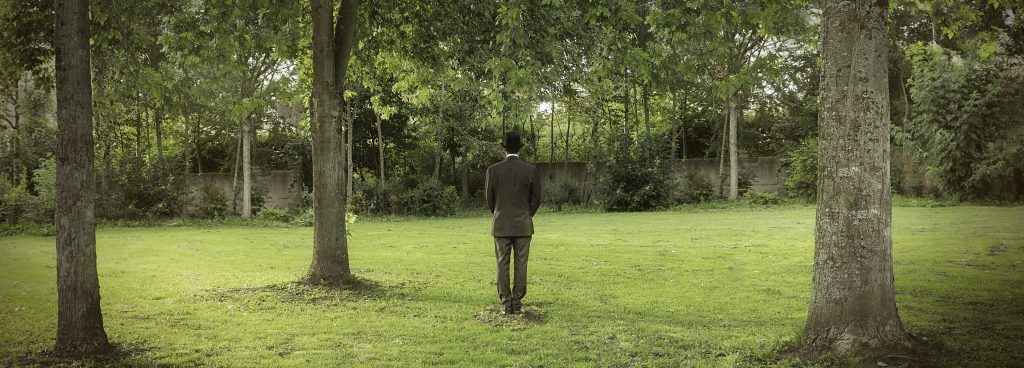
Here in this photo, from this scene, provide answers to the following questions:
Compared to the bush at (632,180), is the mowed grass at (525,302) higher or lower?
lower

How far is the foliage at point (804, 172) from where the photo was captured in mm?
30508

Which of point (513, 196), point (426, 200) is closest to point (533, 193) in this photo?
point (513, 196)

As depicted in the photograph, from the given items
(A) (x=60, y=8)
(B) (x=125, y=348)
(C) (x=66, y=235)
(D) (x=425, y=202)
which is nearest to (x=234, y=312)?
(B) (x=125, y=348)

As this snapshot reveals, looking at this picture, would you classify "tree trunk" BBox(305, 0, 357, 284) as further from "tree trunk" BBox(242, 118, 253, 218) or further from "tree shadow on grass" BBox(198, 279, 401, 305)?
"tree trunk" BBox(242, 118, 253, 218)

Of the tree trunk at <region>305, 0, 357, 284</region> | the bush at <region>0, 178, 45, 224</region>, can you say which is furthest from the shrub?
the tree trunk at <region>305, 0, 357, 284</region>

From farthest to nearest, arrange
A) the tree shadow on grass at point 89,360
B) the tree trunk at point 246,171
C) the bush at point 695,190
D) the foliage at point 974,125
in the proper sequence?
the bush at point 695,190, the tree trunk at point 246,171, the foliage at point 974,125, the tree shadow on grass at point 89,360

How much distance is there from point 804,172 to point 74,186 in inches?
1173

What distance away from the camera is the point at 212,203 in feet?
92.7

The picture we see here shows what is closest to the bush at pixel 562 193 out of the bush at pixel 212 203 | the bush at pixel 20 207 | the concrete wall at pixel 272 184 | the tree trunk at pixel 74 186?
the concrete wall at pixel 272 184

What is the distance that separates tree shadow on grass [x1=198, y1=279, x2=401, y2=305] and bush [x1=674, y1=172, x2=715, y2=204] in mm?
23727

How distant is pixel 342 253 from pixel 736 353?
6373mm

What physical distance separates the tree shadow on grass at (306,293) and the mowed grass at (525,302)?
1.5 inches

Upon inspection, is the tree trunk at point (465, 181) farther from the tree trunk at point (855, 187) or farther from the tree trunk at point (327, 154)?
the tree trunk at point (855, 187)

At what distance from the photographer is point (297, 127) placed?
32.3 meters
